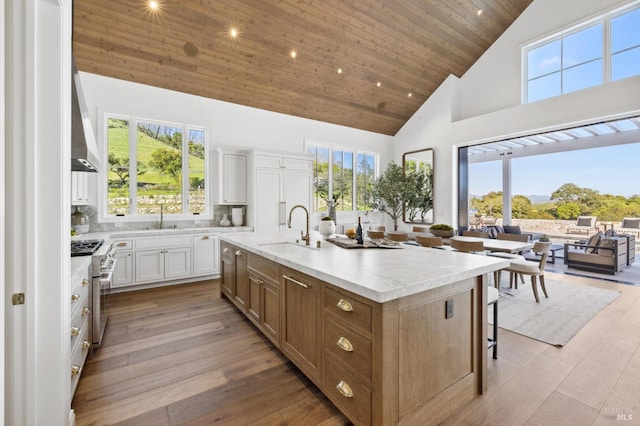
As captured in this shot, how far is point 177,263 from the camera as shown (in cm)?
454

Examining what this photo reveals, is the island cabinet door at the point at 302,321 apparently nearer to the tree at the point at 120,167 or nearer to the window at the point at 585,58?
the tree at the point at 120,167

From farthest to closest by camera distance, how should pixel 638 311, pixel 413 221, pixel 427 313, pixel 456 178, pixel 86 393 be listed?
pixel 413 221 → pixel 456 178 → pixel 638 311 → pixel 86 393 → pixel 427 313

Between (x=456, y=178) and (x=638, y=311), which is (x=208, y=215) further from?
(x=638, y=311)

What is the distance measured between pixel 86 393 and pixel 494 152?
9753mm

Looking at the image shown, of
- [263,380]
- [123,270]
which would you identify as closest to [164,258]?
[123,270]

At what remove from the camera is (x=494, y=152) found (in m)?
8.45

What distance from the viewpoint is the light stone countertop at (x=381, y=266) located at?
1.44 metres

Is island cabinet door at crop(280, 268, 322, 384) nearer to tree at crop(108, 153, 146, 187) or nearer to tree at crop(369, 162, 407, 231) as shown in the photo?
tree at crop(108, 153, 146, 187)

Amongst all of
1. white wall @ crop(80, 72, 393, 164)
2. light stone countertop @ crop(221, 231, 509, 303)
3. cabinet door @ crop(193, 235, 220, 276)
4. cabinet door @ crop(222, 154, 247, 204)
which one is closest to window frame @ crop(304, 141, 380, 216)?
white wall @ crop(80, 72, 393, 164)

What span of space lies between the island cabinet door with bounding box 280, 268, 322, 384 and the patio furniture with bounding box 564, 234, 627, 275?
5.93 meters

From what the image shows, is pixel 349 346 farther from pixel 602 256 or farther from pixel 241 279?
A: pixel 602 256

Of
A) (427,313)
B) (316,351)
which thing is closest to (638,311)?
(427,313)

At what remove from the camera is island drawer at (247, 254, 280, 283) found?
92.4 inches

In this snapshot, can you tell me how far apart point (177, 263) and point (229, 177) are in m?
1.71
